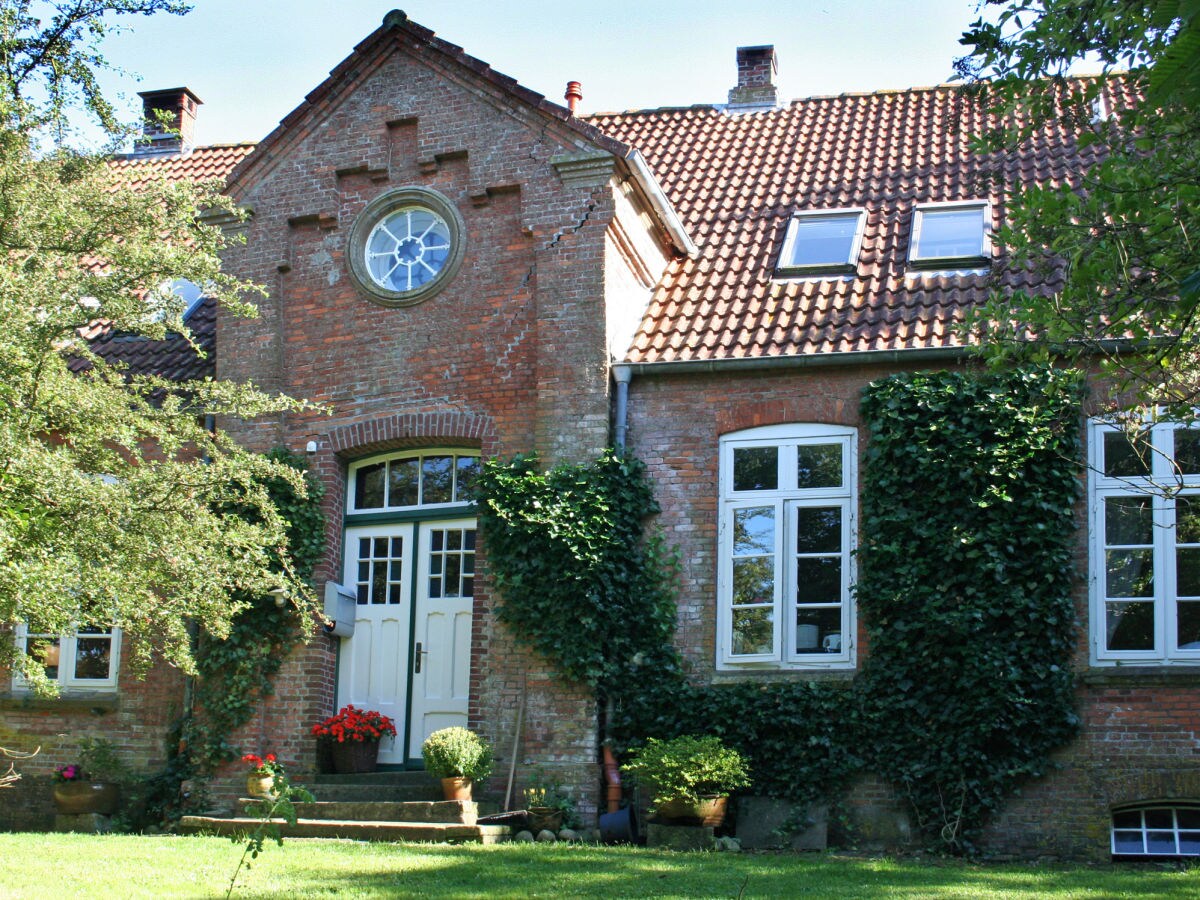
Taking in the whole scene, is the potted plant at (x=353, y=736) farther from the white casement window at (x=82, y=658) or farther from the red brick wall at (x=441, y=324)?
the white casement window at (x=82, y=658)

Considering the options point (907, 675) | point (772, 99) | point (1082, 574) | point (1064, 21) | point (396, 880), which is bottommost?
point (396, 880)

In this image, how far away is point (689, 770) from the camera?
11539mm

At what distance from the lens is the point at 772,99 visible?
1902cm

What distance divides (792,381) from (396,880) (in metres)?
6.33

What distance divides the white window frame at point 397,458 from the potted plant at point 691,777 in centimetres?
357

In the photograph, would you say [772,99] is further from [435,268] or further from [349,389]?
[349,389]

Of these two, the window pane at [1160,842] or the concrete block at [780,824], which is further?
the concrete block at [780,824]

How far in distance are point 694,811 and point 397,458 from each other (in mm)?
5028

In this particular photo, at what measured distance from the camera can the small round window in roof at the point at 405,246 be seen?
14.5 m

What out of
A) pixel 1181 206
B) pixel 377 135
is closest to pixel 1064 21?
pixel 1181 206

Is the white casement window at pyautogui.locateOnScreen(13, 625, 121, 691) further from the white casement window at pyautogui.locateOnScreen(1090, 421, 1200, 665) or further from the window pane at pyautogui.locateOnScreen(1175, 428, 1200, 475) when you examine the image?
the window pane at pyautogui.locateOnScreen(1175, 428, 1200, 475)

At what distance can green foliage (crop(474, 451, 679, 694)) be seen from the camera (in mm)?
12750

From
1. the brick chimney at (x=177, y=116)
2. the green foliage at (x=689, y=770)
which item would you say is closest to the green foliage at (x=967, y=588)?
the green foliage at (x=689, y=770)

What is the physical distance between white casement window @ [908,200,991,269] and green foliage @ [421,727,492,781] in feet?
21.1
